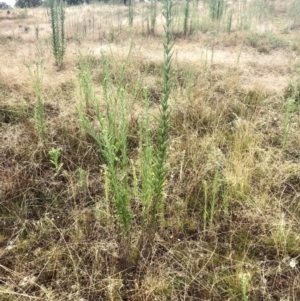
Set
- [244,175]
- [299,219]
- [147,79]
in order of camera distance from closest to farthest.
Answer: [299,219] → [244,175] → [147,79]

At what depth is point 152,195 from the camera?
6.49 feet

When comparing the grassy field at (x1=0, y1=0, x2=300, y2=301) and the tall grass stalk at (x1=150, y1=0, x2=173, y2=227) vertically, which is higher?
the tall grass stalk at (x1=150, y1=0, x2=173, y2=227)

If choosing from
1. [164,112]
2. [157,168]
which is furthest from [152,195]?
[164,112]

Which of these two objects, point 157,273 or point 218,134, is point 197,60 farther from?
point 157,273

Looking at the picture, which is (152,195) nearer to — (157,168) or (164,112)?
(157,168)

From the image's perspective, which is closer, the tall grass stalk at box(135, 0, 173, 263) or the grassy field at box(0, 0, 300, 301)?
the tall grass stalk at box(135, 0, 173, 263)

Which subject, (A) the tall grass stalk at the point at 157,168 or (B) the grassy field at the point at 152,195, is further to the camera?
(B) the grassy field at the point at 152,195

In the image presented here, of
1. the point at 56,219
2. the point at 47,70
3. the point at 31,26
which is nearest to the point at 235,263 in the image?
the point at 56,219

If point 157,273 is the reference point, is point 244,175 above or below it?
above

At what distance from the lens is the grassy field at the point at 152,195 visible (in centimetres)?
181

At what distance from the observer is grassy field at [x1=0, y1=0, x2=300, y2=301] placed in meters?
1.81

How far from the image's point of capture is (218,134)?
3135mm

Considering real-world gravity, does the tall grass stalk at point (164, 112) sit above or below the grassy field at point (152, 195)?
above

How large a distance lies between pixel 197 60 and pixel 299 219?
11.1 ft
